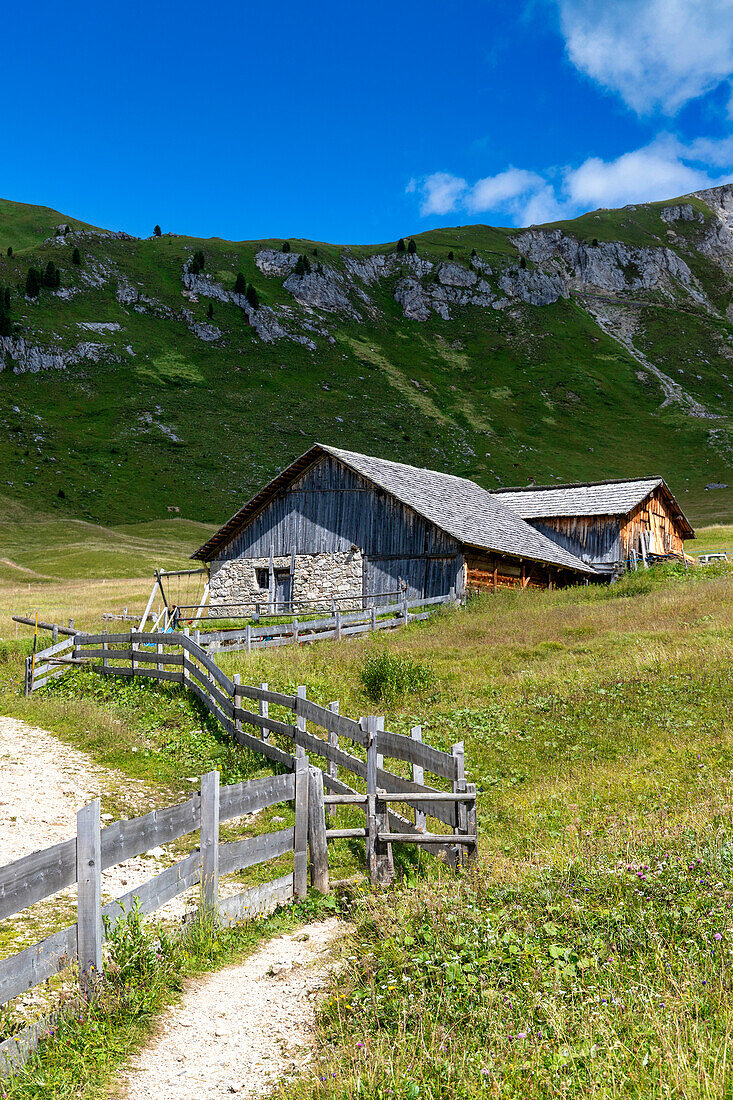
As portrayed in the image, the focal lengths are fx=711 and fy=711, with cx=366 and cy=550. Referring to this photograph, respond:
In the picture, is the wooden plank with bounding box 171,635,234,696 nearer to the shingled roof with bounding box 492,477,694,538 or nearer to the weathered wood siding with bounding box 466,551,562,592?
the weathered wood siding with bounding box 466,551,562,592

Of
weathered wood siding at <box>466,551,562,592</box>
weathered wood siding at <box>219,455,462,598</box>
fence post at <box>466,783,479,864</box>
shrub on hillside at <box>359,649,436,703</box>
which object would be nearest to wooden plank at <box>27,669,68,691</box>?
shrub on hillside at <box>359,649,436,703</box>

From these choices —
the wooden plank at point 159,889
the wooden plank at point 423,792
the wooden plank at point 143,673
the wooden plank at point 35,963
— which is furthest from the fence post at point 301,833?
the wooden plank at point 143,673

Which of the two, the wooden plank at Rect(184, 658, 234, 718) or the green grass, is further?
the wooden plank at Rect(184, 658, 234, 718)

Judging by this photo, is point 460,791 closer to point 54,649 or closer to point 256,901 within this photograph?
point 256,901

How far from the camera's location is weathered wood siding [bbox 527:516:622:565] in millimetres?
37781

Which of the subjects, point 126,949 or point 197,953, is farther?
point 197,953

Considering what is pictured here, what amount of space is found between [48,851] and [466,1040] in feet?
9.16

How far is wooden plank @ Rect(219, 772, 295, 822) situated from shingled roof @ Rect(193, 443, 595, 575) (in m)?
20.9

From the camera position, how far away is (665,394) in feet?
417

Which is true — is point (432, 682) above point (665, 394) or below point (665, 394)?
below

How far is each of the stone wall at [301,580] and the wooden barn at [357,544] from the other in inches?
1.7

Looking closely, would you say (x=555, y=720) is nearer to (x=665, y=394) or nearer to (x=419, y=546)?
(x=419, y=546)

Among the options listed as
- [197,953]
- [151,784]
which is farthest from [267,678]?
[197,953]

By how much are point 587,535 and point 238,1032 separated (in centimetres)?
3683
